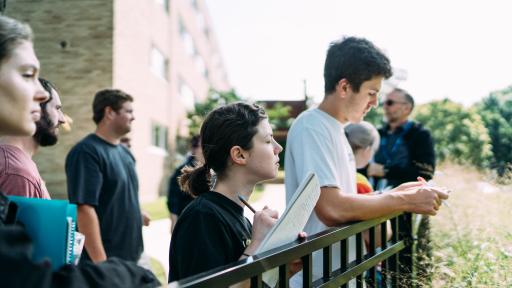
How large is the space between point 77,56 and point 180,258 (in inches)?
590

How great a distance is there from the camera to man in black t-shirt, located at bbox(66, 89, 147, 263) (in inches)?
137

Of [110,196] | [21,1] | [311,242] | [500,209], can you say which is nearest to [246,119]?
[311,242]

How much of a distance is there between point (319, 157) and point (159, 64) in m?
21.3

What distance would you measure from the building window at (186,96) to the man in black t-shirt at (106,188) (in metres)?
23.3

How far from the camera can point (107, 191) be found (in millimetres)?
3721

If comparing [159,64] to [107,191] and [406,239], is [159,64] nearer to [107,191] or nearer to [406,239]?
[107,191]

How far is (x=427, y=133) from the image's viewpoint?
494cm

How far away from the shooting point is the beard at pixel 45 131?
234 cm

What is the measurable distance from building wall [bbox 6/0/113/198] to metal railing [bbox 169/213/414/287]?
1327cm

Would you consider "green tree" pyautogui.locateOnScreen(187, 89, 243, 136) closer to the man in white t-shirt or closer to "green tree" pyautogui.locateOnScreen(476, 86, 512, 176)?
"green tree" pyautogui.locateOnScreen(476, 86, 512, 176)

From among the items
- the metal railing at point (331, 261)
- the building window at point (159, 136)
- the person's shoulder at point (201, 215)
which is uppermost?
the person's shoulder at point (201, 215)

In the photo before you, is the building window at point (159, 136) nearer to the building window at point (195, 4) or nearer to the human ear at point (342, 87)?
the building window at point (195, 4)

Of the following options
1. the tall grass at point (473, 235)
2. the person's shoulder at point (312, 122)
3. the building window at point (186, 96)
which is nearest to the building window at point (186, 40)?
the building window at point (186, 96)

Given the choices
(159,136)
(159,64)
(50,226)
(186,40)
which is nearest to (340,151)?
(50,226)
